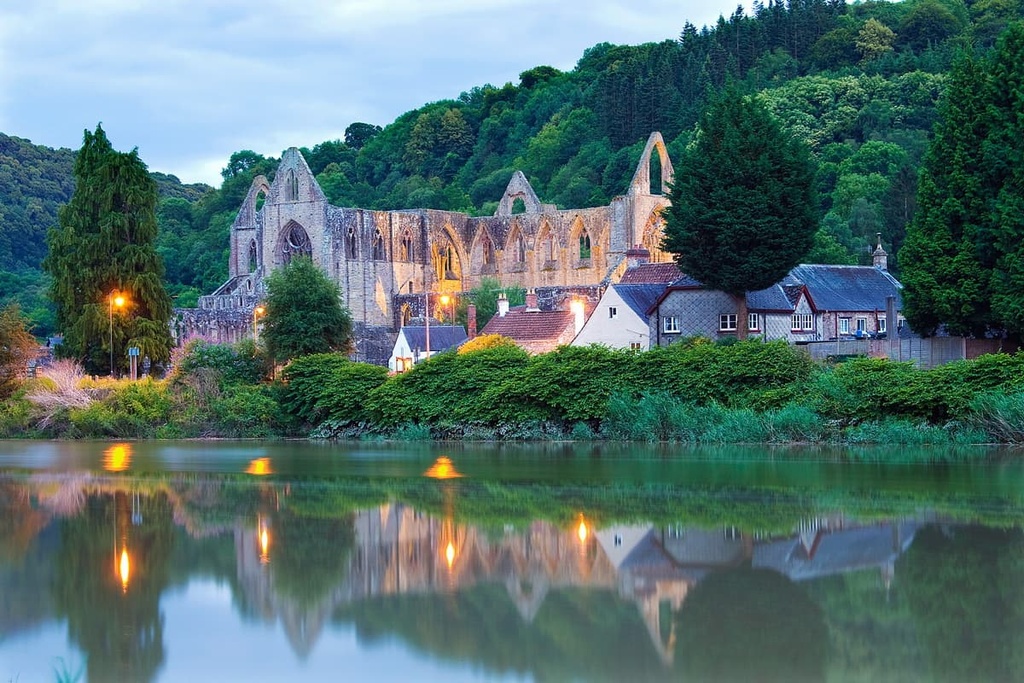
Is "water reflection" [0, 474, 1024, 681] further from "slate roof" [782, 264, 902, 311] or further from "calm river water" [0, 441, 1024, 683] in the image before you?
"slate roof" [782, 264, 902, 311]

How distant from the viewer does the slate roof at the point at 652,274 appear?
2119 inches

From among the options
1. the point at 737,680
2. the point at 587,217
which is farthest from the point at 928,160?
the point at 587,217

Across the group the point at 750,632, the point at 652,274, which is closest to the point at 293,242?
the point at 652,274

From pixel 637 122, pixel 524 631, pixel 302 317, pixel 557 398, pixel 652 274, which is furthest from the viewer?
pixel 637 122

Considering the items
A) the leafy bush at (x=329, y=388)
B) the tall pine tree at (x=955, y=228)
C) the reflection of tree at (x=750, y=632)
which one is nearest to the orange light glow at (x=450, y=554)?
the reflection of tree at (x=750, y=632)

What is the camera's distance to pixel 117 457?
3528 centimetres

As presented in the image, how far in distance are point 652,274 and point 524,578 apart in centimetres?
4096

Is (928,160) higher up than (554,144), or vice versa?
(554,144)

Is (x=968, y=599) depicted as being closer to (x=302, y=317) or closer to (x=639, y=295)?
(x=639, y=295)

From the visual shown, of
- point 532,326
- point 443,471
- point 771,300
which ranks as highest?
point 771,300

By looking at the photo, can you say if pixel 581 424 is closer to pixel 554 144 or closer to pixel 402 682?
pixel 402 682

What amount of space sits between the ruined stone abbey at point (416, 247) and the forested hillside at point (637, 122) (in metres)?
10.8

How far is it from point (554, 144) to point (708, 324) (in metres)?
73.9

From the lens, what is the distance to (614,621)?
12.7 meters
